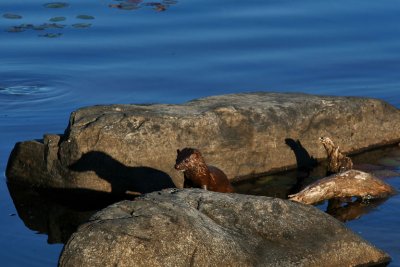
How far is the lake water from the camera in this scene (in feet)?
46.6

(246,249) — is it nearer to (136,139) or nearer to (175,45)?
(136,139)

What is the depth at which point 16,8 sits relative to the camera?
17812 millimetres

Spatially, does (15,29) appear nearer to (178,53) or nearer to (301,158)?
(178,53)

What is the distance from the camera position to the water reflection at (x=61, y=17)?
1688 cm

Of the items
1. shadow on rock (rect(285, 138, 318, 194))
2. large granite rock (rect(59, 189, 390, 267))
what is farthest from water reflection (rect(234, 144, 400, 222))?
large granite rock (rect(59, 189, 390, 267))

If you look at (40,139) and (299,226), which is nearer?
(299,226)

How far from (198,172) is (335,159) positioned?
5.81 ft

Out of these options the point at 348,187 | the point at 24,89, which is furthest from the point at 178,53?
the point at 348,187

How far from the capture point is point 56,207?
→ 1091cm

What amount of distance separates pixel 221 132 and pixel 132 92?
9.23 ft

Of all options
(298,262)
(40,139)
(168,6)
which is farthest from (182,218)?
(168,6)

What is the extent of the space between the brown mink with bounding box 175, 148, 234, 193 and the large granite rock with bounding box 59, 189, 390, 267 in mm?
1253

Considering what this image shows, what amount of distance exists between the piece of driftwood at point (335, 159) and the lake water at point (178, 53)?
1.79 ft

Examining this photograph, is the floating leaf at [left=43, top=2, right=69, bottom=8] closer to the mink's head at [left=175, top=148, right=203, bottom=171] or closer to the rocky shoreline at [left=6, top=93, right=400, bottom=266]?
the rocky shoreline at [left=6, top=93, right=400, bottom=266]
